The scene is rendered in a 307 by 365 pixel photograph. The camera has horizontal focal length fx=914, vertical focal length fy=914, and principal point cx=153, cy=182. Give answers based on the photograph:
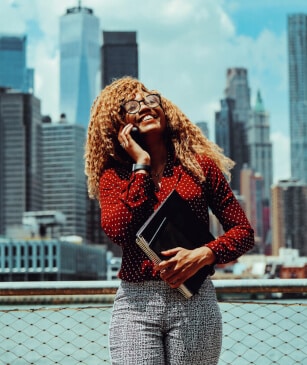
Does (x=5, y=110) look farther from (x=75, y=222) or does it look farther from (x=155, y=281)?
(x=155, y=281)

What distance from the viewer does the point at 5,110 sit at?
612ft

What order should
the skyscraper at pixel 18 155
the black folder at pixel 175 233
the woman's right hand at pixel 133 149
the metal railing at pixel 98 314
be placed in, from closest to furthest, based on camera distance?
the black folder at pixel 175 233 → the woman's right hand at pixel 133 149 → the metal railing at pixel 98 314 → the skyscraper at pixel 18 155

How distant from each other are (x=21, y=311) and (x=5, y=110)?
7259 inches

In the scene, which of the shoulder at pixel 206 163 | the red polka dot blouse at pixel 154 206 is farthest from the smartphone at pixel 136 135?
the shoulder at pixel 206 163

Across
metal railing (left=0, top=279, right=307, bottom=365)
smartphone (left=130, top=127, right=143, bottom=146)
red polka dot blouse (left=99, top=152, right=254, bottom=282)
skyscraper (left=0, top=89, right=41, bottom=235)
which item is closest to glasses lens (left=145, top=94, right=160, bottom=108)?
smartphone (left=130, top=127, right=143, bottom=146)

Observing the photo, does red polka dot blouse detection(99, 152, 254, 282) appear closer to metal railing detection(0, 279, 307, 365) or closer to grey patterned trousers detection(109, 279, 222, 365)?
grey patterned trousers detection(109, 279, 222, 365)

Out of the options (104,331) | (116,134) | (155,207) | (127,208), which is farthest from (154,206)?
(104,331)

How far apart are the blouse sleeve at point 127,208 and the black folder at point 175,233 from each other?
4.2 inches

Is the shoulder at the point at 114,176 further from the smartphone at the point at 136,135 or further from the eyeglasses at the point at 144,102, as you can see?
the eyeglasses at the point at 144,102

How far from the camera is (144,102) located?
11.3 feet

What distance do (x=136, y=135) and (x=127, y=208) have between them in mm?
334

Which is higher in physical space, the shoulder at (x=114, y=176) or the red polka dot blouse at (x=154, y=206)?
the shoulder at (x=114, y=176)

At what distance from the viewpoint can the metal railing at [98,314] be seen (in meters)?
4.98

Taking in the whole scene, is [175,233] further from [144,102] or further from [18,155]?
[18,155]
